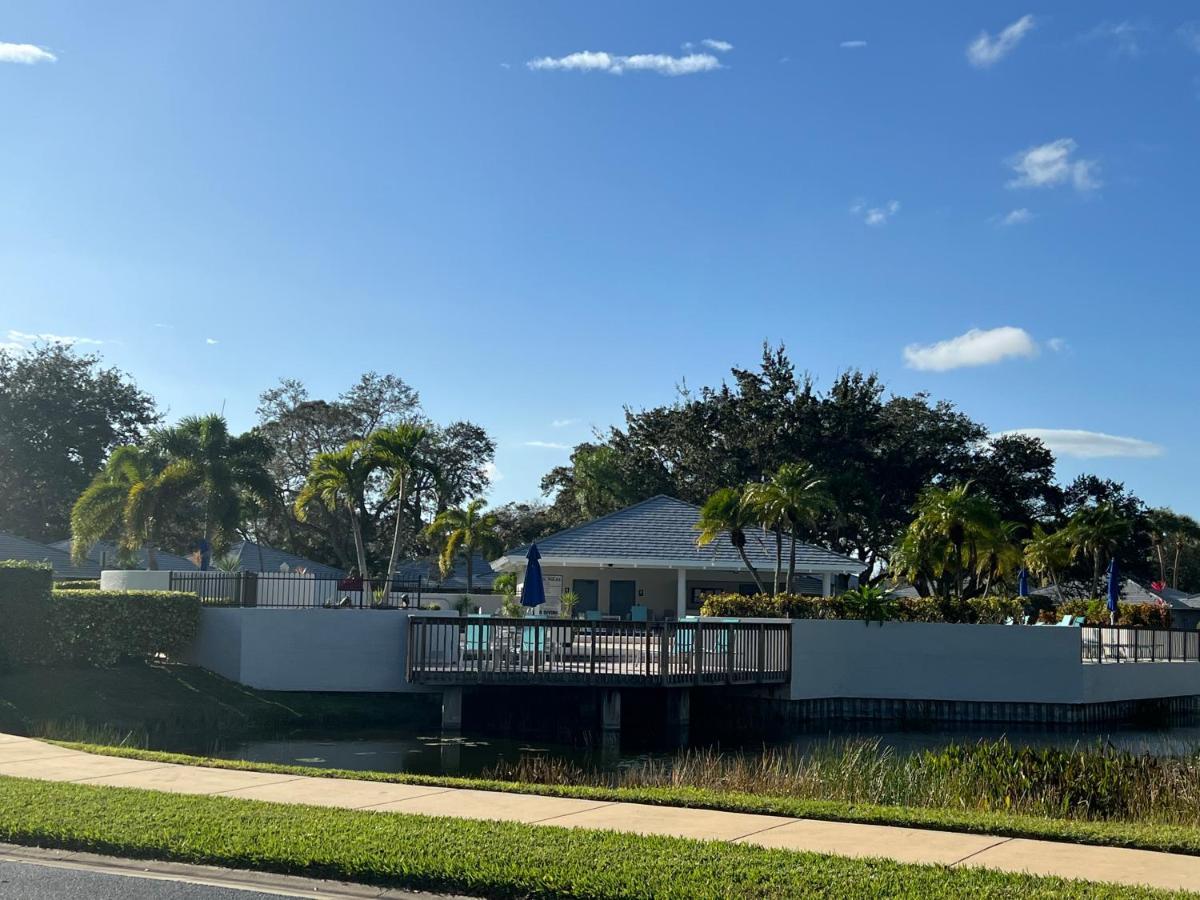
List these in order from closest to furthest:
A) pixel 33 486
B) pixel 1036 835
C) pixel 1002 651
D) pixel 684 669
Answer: pixel 1036 835 → pixel 684 669 → pixel 1002 651 → pixel 33 486

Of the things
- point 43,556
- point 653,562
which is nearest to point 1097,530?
point 653,562

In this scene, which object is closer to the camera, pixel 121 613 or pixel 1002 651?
pixel 121 613

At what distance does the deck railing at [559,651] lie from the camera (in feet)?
80.3

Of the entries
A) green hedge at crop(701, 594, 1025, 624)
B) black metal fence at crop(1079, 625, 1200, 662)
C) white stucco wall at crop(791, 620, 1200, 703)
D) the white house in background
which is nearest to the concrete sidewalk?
green hedge at crop(701, 594, 1025, 624)

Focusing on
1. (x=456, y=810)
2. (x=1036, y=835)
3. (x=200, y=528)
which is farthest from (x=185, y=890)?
(x=200, y=528)

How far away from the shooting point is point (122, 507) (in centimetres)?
3812

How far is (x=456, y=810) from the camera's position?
38.9 feet

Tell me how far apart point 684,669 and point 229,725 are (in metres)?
9.09

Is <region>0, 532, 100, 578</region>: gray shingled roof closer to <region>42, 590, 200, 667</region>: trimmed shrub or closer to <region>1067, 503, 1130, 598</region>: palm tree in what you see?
<region>42, 590, 200, 667</region>: trimmed shrub

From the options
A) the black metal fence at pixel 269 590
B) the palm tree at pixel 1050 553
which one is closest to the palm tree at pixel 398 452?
the black metal fence at pixel 269 590

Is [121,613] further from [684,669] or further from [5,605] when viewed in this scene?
[684,669]

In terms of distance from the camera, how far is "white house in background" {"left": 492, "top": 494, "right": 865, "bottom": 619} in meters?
37.5

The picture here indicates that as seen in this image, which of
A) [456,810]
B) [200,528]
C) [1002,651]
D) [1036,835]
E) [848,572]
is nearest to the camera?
[1036,835]

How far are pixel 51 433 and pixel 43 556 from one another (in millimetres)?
27270
